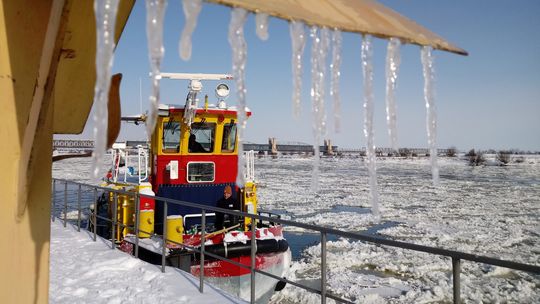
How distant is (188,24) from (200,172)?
7.60m

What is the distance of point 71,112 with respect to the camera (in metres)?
2.67

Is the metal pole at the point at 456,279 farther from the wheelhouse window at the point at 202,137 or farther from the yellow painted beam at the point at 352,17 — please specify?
the wheelhouse window at the point at 202,137

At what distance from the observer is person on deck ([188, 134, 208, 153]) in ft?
27.7

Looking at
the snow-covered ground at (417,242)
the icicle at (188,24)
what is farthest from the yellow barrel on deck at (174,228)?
the icicle at (188,24)

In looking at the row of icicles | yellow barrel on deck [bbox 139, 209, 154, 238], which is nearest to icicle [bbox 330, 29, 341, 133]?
the row of icicles

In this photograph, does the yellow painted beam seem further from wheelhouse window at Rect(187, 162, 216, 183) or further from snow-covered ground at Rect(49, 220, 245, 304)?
wheelhouse window at Rect(187, 162, 216, 183)

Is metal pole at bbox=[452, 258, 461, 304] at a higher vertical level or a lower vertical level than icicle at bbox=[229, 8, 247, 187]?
lower

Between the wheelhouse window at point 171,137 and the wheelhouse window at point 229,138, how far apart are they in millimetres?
999

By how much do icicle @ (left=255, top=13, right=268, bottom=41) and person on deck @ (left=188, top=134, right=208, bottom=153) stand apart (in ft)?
24.2

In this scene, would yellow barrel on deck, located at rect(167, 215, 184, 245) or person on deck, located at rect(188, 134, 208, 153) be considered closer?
yellow barrel on deck, located at rect(167, 215, 184, 245)

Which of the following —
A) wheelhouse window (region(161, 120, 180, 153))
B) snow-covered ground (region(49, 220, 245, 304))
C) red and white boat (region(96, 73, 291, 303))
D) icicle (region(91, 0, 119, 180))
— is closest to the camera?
icicle (region(91, 0, 119, 180))

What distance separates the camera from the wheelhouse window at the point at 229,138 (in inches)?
342

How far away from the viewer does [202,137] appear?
8586 millimetres

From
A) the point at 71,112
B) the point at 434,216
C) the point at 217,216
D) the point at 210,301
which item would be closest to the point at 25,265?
the point at 71,112
